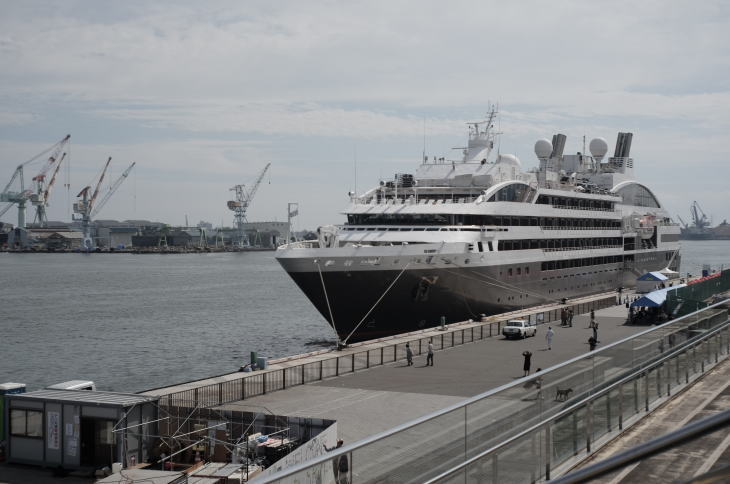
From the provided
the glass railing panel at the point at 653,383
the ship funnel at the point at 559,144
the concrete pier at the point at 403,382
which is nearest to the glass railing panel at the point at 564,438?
the glass railing panel at the point at 653,383

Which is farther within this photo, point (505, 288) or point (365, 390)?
point (505, 288)

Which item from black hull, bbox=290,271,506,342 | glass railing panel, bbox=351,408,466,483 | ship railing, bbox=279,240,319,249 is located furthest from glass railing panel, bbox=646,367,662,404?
ship railing, bbox=279,240,319,249

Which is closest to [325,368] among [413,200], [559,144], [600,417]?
[600,417]

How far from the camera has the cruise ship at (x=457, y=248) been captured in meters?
41.4

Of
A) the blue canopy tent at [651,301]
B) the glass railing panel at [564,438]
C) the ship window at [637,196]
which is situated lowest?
the blue canopy tent at [651,301]

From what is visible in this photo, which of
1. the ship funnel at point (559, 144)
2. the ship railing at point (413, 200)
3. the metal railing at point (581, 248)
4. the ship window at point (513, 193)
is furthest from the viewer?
the ship funnel at point (559, 144)

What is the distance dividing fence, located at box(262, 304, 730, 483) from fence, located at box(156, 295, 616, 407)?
1359 cm

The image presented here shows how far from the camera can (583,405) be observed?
35.8 ft

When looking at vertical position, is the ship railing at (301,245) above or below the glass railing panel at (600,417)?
above

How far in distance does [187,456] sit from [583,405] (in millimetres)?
11607

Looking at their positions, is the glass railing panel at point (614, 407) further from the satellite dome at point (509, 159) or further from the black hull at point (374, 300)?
the satellite dome at point (509, 159)

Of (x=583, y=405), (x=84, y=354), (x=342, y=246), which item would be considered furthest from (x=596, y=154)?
(x=583, y=405)

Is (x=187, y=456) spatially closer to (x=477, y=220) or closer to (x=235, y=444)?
(x=235, y=444)

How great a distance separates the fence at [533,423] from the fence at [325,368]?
13.6 metres
